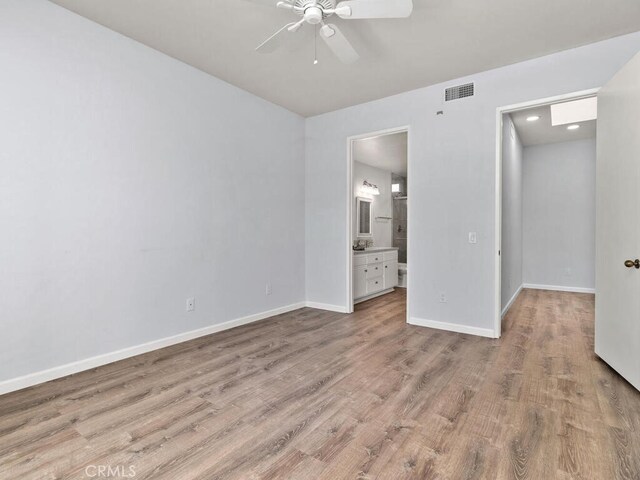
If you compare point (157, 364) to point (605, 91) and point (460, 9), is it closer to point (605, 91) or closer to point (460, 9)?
point (460, 9)

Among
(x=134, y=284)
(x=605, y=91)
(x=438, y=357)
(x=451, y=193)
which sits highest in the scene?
(x=605, y=91)

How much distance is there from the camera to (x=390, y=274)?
622 centimetres

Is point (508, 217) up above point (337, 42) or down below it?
below

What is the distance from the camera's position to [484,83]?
11.3ft

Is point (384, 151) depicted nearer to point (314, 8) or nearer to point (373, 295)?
point (373, 295)

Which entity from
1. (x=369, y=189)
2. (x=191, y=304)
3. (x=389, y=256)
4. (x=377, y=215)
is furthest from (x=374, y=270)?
(x=191, y=304)

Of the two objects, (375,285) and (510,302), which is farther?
(375,285)

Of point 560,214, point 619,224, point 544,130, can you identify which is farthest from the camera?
point 560,214

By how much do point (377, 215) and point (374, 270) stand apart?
192cm

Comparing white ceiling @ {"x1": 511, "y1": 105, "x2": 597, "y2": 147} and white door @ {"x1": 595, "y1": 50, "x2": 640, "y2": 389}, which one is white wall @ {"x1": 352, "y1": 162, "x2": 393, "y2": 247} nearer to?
white ceiling @ {"x1": 511, "y1": 105, "x2": 597, "y2": 147}

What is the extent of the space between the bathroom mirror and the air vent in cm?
302

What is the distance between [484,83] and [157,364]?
4.04m

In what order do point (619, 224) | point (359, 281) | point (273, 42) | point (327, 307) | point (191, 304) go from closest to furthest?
point (273, 42) → point (619, 224) → point (191, 304) → point (327, 307) → point (359, 281)

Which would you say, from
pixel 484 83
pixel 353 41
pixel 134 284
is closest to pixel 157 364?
pixel 134 284
